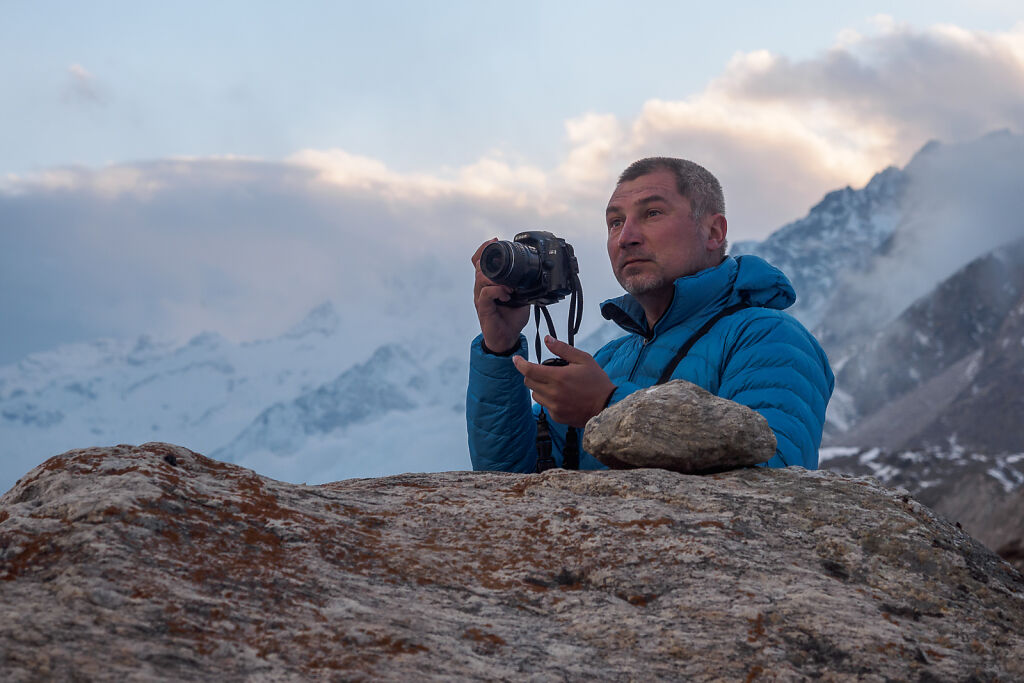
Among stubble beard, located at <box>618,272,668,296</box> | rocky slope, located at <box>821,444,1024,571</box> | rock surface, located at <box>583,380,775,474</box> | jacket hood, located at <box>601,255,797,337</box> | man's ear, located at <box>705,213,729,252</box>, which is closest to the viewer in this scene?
rock surface, located at <box>583,380,775,474</box>

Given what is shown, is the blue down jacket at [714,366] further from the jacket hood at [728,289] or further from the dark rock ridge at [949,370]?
the dark rock ridge at [949,370]

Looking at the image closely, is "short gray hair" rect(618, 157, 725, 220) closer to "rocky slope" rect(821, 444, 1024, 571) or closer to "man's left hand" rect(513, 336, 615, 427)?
"man's left hand" rect(513, 336, 615, 427)

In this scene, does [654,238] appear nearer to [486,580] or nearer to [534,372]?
[534,372]

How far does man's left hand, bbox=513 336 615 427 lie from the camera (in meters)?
4.37

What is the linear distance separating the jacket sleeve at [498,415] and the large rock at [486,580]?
43.3 inches

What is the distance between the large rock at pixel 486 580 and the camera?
280 cm

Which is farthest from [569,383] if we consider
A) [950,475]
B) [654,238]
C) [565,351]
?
[950,475]

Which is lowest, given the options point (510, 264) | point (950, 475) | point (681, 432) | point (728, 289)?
point (681, 432)

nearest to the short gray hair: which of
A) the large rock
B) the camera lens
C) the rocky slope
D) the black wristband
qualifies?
the camera lens

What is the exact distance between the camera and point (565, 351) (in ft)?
14.3

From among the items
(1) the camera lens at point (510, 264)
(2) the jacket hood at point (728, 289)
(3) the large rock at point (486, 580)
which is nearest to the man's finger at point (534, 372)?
(3) the large rock at point (486, 580)

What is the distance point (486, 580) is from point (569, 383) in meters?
1.26

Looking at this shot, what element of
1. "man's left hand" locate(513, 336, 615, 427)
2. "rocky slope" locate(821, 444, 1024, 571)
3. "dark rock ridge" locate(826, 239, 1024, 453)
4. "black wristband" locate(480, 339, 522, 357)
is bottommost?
"man's left hand" locate(513, 336, 615, 427)

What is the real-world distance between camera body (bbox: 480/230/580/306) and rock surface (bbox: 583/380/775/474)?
98cm
